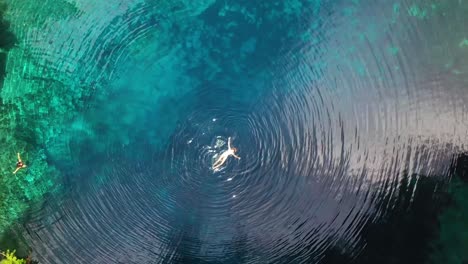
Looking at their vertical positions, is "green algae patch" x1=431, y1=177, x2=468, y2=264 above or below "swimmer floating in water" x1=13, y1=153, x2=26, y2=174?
above

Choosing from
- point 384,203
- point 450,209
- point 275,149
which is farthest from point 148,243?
point 450,209

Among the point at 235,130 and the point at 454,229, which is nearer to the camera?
the point at 454,229

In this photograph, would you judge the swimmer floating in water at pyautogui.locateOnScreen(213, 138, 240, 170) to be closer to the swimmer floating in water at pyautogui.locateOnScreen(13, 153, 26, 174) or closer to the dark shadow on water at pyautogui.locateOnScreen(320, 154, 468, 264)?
the dark shadow on water at pyautogui.locateOnScreen(320, 154, 468, 264)

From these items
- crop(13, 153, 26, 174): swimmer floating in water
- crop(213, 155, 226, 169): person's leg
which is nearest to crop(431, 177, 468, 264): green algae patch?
crop(213, 155, 226, 169): person's leg

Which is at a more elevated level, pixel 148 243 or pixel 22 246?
pixel 148 243

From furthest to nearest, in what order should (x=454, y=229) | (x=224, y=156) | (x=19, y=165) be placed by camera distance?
(x=19, y=165)
(x=224, y=156)
(x=454, y=229)

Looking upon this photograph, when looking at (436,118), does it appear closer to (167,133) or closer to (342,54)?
(342,54)

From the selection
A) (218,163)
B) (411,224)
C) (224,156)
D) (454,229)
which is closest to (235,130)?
(224,156)

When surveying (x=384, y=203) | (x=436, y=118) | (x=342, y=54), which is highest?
(x=342, y=54)

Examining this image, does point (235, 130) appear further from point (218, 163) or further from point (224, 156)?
point (218, 163)
